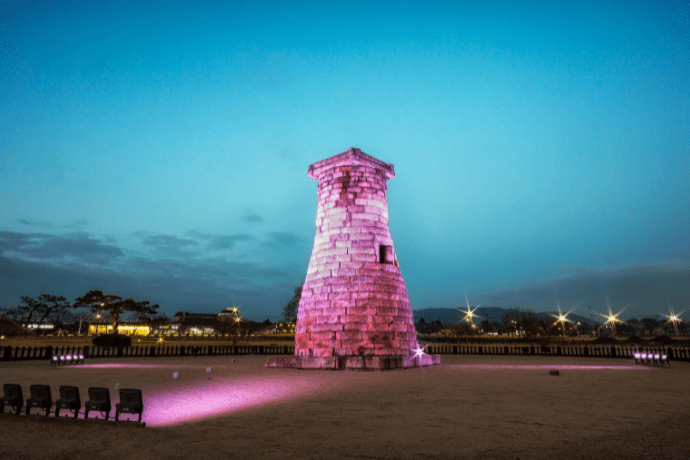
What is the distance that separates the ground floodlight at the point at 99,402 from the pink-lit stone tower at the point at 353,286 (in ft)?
33.4

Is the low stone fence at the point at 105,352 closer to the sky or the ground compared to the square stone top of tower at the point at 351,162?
closer to the ground

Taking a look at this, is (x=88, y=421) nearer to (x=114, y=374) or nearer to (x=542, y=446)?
(x=542, y=446)

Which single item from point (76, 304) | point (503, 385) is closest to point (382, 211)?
point (503, 385)

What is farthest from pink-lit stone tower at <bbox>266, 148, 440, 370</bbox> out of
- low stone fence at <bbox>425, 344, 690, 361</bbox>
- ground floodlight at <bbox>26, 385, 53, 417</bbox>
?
low stone fence at <bbox>425, 344, 690, 361</bbox>

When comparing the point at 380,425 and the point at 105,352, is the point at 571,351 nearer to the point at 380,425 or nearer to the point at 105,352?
the point at 380,425

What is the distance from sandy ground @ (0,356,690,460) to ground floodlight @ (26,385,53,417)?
0.76ft

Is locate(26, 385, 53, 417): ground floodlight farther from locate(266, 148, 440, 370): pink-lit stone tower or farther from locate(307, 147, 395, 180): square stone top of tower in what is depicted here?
locate(307, 147, 395, 180): square stone top of tower

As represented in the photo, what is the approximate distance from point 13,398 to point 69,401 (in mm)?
1254

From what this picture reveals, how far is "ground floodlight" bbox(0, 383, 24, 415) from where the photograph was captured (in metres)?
6.87

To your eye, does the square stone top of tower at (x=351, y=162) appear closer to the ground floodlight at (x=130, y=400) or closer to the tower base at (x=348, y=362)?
the tower base at (x=348, y=362)

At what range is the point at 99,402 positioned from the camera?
6.59 m

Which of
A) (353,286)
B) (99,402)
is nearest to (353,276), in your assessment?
(353,286)

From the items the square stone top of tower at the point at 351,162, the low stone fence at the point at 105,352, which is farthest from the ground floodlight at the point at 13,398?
the square stone top of tower at the point at 351,162

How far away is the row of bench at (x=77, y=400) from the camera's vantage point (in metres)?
6.53
